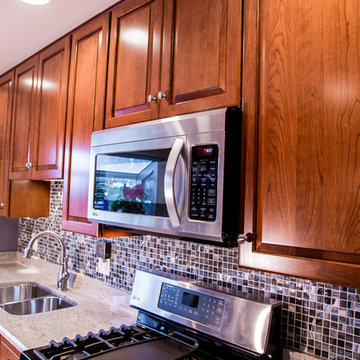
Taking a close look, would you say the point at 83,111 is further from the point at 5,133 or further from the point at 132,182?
the point at 5,133

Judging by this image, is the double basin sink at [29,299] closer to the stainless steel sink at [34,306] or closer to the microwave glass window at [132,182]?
the stainless steel sink at [34,306]

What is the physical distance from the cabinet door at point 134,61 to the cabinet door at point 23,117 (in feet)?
2.94

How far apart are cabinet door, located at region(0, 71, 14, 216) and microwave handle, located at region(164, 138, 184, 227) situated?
1.71 meters

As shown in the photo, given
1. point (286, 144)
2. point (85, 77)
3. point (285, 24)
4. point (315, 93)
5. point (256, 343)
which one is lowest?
point (256, 343)

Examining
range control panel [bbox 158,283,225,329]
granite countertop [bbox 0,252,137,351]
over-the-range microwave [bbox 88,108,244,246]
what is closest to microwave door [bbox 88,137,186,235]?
over-the-range microwave [bbox 88,108,244,246]

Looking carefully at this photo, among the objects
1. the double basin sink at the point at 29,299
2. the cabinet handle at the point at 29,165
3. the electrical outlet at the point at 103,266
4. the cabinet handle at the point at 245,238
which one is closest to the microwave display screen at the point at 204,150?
the cabinet handle at the point at 245,238

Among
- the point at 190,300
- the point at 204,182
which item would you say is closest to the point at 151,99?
the point at 204,182

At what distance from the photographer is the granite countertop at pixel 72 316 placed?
1354 mm

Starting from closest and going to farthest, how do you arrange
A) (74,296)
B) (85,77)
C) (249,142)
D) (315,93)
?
(315,93) < (249,142) < (85,77) < (74,296)

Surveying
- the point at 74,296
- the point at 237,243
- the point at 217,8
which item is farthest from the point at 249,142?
the point at 74,296

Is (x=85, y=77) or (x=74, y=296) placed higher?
(x=85, y=77)

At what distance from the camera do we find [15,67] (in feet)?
7.99

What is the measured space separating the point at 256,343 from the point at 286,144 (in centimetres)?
61

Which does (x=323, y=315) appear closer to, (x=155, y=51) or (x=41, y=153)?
(x=155, y=51)
